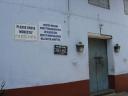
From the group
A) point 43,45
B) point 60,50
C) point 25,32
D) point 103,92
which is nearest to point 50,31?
point 43,45

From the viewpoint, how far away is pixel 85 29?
35.5 feet

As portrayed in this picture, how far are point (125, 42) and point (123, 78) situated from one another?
1.97m

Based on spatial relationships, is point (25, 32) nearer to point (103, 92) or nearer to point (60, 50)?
point (60, 50)

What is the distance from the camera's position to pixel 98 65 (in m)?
12.2

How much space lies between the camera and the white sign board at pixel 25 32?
8.25 m

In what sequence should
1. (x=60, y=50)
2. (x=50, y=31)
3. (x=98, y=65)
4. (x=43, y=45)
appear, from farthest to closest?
1. (x=98, y=65)
2. (x=60, y=50)
3. (x=50, y=31)
4. (x=43, y=45)

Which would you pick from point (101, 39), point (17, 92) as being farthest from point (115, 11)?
point (17, 92)

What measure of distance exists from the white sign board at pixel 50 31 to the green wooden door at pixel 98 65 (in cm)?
285

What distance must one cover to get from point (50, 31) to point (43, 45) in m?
0.65

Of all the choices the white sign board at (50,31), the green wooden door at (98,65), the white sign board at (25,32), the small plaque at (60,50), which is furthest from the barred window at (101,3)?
the white sign board at (25,32)

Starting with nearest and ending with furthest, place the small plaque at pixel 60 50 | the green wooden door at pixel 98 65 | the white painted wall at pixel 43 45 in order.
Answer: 1. the white painted wall at pixel 43 45
2. the small plaque at pixel 60 50
3. the green wooden door at pixel 98 65

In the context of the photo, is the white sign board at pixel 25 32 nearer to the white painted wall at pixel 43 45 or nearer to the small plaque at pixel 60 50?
Result: the white painted wall at pixel 43 45

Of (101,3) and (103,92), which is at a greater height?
(101,3)

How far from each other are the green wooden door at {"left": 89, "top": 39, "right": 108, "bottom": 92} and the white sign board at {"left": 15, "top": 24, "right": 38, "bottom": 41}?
397 centimetres
